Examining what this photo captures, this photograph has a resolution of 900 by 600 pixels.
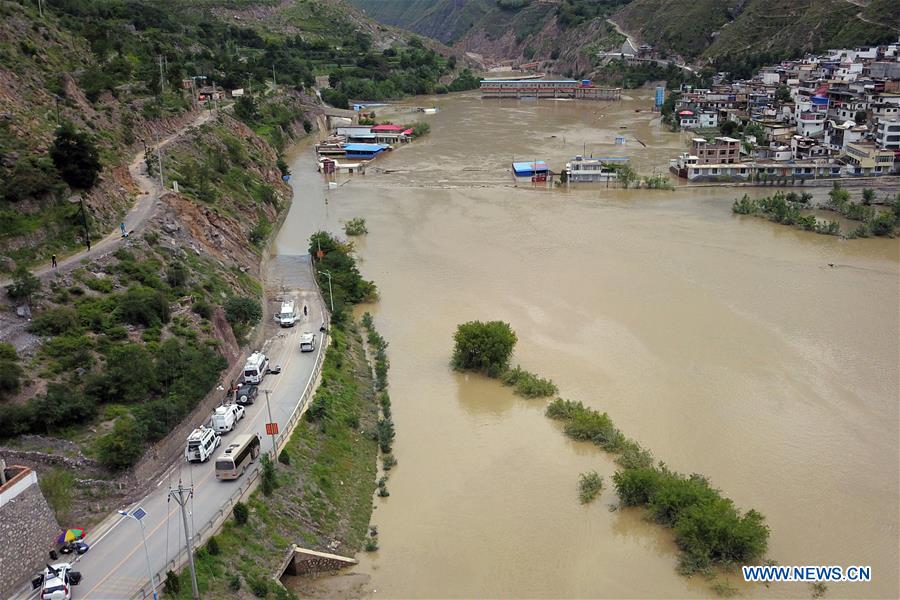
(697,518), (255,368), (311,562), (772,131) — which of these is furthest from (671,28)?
(311,562)

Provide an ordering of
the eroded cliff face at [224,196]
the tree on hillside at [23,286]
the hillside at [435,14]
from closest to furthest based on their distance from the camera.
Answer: the tree on hillside at [23,286], the eroded cliff face at [224,196], the hillside at [435,14]

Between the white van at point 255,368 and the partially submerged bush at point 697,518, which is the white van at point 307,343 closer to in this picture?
the white van at point 255,368

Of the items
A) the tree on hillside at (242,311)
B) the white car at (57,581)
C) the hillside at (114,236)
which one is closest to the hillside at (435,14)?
the hillside at (114,236)

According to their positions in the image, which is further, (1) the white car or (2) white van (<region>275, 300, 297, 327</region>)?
(2) white van (<region>275, 300, 297, 327</region>)

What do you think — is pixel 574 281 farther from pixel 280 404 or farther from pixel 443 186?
pixel 443 186

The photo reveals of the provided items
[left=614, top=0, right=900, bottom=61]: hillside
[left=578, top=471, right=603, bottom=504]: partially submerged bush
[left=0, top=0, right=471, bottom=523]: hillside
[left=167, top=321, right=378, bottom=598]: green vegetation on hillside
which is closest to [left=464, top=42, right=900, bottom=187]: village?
[left=614, top=0, right=900, bottom=61]: hillside

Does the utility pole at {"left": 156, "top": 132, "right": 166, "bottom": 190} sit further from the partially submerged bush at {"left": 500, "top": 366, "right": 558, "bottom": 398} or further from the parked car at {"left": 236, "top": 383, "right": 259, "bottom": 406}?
the partially submerged bush at {"left": 500, "top": 366, "right": 558, "bottom": 398}
